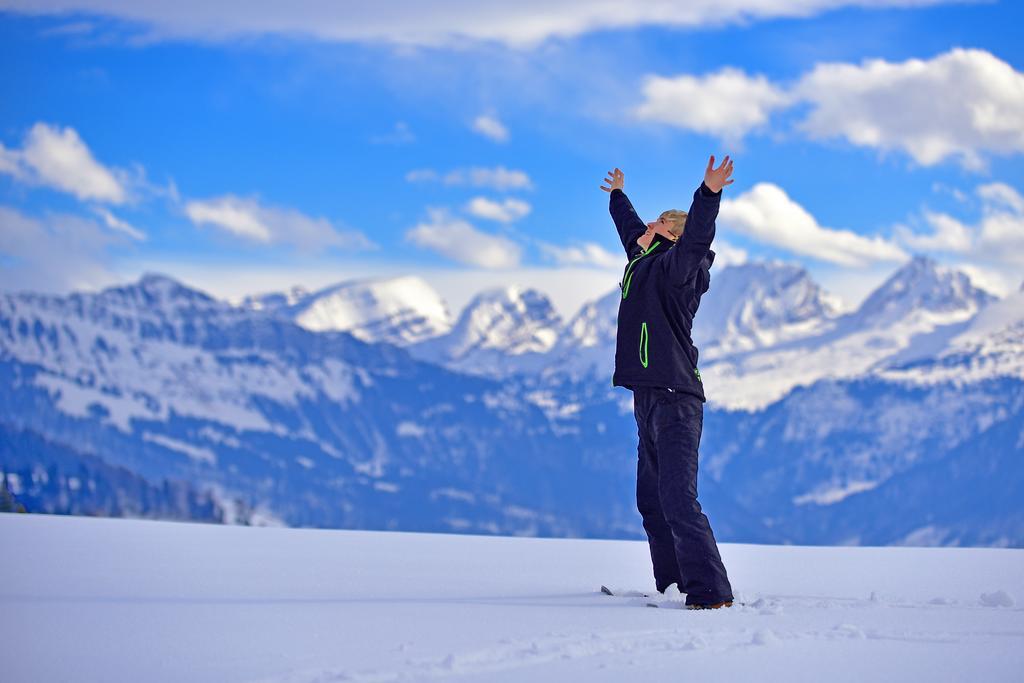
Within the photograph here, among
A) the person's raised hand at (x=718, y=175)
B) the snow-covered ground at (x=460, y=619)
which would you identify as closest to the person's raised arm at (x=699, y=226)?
the person's raised hand at (x=718, y=175)

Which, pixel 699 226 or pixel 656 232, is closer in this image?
pixel 699 226

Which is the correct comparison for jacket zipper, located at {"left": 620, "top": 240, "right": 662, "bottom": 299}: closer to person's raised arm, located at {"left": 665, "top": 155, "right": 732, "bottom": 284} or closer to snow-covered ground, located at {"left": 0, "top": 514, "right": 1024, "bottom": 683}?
person's raised arm, located at {"left": 665, "top": 155, "right": 732, "bottom": 284}

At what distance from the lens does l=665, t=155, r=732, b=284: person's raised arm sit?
7.54 m

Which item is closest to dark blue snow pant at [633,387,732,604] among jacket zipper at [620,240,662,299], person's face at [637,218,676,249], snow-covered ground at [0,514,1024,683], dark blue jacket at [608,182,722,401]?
dark blue jacket at [608,182,722,401]

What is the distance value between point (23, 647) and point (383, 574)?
382cm

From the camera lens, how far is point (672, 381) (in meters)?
7.95

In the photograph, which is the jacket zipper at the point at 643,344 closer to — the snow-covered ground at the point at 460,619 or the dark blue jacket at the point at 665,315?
the dark blue jacket at the point at 665,315

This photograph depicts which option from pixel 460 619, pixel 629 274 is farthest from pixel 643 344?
pixel 460 619

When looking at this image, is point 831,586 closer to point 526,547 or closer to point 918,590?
point 918,590

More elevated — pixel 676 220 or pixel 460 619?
pixel 676 220

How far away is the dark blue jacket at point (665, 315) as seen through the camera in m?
7.86

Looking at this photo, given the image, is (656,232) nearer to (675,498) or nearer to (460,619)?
(675,498)

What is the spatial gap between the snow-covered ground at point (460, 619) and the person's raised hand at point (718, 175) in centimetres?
247

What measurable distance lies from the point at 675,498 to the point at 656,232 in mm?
1805
